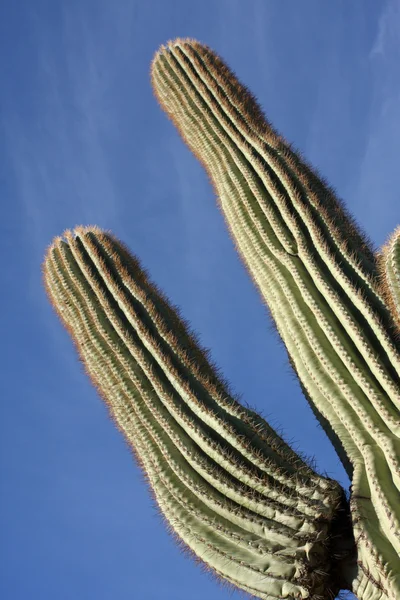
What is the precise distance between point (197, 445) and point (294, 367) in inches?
37.4

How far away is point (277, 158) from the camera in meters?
6.20

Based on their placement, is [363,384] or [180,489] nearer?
[363,384]

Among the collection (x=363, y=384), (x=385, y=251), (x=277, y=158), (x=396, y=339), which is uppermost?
(x=277, y=158)

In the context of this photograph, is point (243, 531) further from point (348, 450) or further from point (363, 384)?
point (363, 384)

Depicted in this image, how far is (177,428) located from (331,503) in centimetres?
117

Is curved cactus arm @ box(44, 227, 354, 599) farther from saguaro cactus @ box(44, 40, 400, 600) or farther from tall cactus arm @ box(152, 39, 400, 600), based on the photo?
tall cactus arm @ box(152, 39, 400, 600)

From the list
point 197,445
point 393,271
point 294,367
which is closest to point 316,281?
point 294,367

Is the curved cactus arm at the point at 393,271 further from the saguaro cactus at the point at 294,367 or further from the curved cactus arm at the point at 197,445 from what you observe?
the curved cactus arm at the point at 197,445

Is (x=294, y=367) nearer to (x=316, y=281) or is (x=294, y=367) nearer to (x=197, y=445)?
(x=316, y=281)

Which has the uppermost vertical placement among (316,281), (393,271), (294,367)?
(316,281)

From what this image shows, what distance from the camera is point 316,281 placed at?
5.07 metres

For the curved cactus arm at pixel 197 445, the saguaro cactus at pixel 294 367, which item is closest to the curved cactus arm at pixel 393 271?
the saguaro cactus at pixel 294 367

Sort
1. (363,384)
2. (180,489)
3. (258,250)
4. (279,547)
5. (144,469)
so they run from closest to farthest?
(279,547) → (363,384) → (180,489) → (144,469) → (258,250)

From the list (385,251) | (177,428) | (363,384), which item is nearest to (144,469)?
(177,428)
